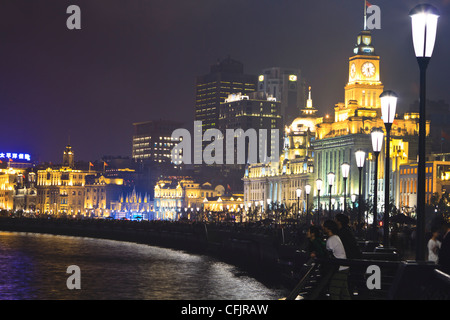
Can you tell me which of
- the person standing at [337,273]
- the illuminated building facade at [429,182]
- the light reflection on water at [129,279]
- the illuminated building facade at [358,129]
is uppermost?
the illuminated building facade at [358,129]

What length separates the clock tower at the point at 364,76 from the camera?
194 metres

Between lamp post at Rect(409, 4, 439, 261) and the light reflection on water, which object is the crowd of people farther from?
the light reflection on water

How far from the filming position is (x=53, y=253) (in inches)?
3433

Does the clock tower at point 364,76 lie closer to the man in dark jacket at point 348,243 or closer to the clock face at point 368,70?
the clock face at point 368,70

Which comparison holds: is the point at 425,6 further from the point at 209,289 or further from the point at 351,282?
the point at 209,289

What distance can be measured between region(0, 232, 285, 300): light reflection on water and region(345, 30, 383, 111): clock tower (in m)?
119

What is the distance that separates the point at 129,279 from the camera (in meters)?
55.7

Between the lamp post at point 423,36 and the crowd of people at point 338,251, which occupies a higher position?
the lamp post at point 423,36

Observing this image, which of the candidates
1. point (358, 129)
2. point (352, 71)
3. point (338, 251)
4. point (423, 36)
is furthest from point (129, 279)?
point (352, 71)

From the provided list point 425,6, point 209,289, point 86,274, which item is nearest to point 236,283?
point 209,289

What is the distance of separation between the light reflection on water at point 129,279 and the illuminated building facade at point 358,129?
94.0 metres

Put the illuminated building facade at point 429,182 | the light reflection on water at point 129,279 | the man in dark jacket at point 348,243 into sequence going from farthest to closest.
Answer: the illuminated building facade at point 429,182, the light reflection on water at point 129,279, the man in dark jacket at point 348,243

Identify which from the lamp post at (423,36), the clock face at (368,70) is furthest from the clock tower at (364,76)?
the lamp post at (423,36)
